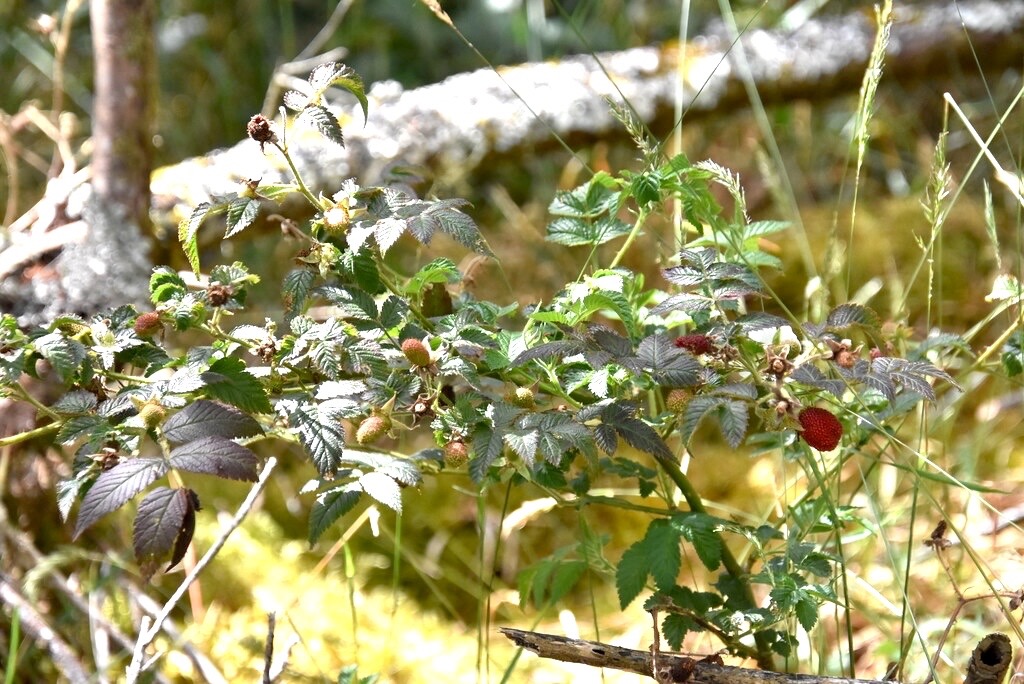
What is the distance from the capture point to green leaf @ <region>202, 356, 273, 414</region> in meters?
0.66

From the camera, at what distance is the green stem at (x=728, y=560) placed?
82 cm

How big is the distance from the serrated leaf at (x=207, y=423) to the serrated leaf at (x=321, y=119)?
226 millimetres

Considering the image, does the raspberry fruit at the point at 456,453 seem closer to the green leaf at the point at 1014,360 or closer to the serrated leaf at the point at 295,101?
the serrated leaf at the point at 295,101

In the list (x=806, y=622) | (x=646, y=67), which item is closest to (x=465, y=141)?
(x=646, y=67)

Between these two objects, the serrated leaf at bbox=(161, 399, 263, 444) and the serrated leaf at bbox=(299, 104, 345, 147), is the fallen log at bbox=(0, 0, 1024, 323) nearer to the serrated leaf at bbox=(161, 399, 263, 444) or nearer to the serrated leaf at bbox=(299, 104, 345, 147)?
the serrated leaf at bbox=(299, 104, 345, 147)

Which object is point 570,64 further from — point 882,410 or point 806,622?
point 806,622

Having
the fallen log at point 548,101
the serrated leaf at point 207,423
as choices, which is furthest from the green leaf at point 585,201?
the fallen log at point 548,101

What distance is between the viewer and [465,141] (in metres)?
1.69

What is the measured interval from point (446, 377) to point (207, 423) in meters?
0.18

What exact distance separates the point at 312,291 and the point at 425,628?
765 mm

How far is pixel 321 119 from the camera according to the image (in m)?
0.73

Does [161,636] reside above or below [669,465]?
below

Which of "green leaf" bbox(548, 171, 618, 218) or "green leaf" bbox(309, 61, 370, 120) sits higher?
"green leaf" bbox(309, 61, 370, 120)

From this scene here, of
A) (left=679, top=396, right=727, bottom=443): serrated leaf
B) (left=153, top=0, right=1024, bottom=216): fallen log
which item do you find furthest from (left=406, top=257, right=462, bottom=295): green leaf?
(left=153, top=0, right=1024, bottom=216): fallen log
